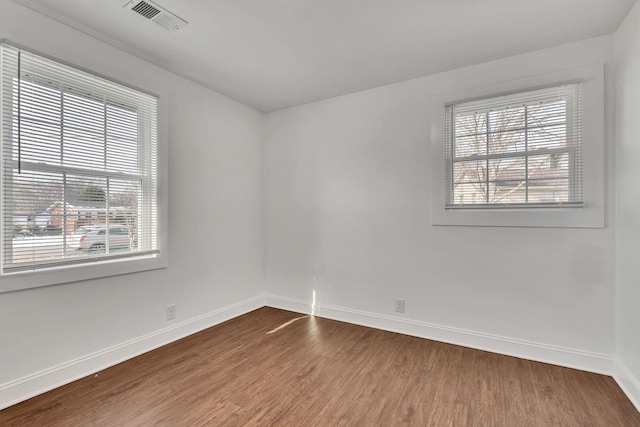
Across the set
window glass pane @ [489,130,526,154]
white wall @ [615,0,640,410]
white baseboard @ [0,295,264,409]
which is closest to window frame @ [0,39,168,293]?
white baseboard @ [0,295,264,409]

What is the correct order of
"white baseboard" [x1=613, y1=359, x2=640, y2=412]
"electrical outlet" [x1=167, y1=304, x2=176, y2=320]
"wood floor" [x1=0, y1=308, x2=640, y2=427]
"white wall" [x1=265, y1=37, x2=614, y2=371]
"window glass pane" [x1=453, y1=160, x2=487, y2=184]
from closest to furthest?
"wood floor" [x1=0, y1=308, x2=640, y2=427]
"white baseboard" [x1=613, y1=359, x2=640, y2=412]
"white wall" [x1=265, y1=37, x2=614, y2=371]
"window glass pane" [x1=453, y1=160, x2=487, y2=184]
"electrical outlet" [x1=167, y1=304, x2=176, y2=320]

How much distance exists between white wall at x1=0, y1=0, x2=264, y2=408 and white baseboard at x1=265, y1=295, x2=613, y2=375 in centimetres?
113

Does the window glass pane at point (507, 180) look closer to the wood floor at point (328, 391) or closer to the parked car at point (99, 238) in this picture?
the wood floor at point (328, 391)

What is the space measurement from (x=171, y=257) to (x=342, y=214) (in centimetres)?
190

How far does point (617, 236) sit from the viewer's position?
2.24 metres

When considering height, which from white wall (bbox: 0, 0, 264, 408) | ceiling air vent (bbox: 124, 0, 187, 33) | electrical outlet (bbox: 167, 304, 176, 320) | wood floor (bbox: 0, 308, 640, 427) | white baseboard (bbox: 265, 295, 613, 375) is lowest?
wood floor (bbox: 0, 308, 640, 427)

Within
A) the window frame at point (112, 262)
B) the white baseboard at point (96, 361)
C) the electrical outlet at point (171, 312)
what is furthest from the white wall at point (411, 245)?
the window frame at point (112, 262)

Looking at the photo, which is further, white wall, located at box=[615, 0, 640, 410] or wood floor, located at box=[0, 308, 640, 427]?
white wall, located at box=[615, 0, 640, 410]

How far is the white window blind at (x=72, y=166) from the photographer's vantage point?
1953mm

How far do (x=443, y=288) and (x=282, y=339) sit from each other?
1.69 m

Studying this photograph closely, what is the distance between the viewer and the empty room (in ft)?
6.43

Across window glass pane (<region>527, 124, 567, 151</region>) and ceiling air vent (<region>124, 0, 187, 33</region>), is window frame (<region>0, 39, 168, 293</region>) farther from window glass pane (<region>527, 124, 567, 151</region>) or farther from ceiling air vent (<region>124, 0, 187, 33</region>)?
window glass pane (<region>527, 124, 567, 151</region>)

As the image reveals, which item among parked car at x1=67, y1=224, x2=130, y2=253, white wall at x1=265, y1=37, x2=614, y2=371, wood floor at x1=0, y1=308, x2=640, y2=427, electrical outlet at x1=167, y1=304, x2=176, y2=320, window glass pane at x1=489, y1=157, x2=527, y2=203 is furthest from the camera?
electrical outlet at x1=167, y1=304, x2=176, y2=320

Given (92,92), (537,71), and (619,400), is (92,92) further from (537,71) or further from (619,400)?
(619,400)
